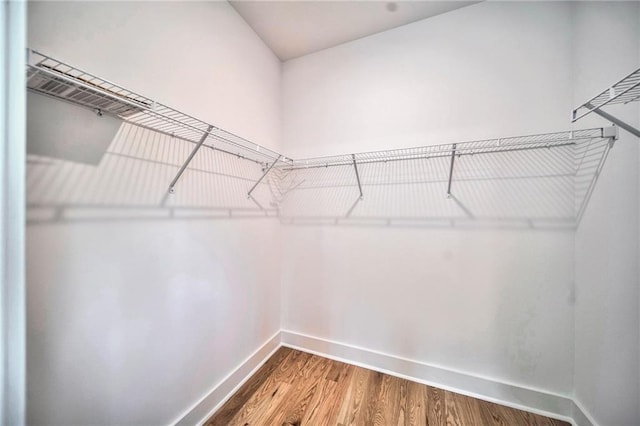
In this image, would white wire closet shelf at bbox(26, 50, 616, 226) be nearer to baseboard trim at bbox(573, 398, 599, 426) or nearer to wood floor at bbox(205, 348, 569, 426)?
baseboard trim at bbox(573, 398, 599, 426)

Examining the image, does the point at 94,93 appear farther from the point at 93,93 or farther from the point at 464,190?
the point at 464,190

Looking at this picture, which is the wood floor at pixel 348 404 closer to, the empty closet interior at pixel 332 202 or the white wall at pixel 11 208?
the empty closet interior at pixel 332 202

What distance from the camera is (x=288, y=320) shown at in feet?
6.61

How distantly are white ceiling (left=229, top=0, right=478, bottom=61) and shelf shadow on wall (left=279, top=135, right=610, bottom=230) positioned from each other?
1.00 metres

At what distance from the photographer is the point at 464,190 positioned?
1.48 metres

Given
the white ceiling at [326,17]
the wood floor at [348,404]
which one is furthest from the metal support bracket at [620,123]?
the wood floor at [348,404]

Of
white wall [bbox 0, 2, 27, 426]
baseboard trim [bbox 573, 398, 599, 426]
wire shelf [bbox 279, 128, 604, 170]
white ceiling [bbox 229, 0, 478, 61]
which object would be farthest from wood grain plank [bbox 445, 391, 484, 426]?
white ceiling [bbox 229, 0, 478, 61]

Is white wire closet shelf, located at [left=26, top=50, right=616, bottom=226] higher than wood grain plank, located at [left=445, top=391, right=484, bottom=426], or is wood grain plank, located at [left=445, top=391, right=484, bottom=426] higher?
white wire closet shelf, located at [left=26, top=50, right=616, bottom=226]

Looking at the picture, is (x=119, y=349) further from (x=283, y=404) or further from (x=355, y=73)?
(x=355, y=73)

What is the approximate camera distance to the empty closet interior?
83 cm

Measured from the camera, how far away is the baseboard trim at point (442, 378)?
4.31 ft

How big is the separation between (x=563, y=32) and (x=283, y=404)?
2.76 meters

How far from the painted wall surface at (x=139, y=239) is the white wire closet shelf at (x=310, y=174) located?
10 millimetres

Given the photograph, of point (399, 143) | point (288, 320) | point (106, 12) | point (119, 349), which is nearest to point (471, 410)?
point (288, 320)
